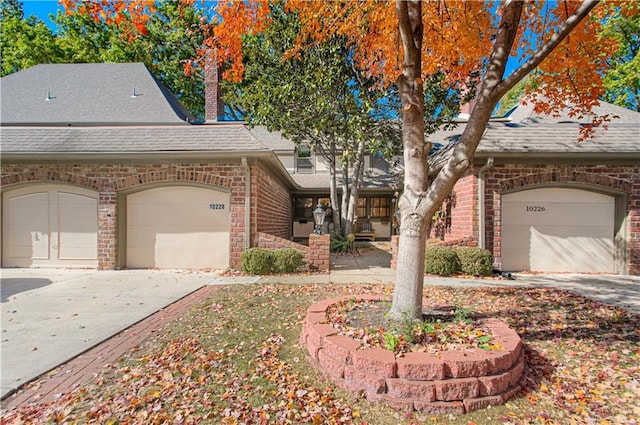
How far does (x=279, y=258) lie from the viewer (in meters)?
7.62

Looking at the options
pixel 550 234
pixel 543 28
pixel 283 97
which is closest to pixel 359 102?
pixel 283 97

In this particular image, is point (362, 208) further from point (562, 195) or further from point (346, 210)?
point (562, 195)

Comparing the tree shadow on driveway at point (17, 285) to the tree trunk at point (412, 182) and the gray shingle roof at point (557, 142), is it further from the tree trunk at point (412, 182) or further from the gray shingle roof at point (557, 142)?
the gray shingle roof at point (557, 142)

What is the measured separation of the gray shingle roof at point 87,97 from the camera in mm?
12766

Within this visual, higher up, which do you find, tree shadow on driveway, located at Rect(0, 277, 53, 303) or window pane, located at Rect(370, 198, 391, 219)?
window pane, located at Rect(370, 198, 391, 219)

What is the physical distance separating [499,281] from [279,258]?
5.30 m

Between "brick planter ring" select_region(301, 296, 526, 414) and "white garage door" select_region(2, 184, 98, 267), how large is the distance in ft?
28.3

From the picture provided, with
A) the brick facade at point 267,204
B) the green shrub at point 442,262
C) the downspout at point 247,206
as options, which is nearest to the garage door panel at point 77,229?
the downspout at point 247,206

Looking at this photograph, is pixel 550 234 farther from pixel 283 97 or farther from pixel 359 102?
pixel 283 97

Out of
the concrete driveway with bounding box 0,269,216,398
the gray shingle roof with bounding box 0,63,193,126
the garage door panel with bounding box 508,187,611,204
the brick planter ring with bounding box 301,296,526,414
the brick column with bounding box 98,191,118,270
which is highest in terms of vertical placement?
the gray shingle roof with bounding box 0,63,193,126

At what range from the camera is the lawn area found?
2.32 m

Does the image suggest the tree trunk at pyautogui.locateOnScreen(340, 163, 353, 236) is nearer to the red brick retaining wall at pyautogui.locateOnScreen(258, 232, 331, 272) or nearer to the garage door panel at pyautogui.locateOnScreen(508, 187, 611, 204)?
the red brick retaining wall at pyautogui.locateOnScreen(258, 232, 331, 272)

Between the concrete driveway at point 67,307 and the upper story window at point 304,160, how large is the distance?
11.3m

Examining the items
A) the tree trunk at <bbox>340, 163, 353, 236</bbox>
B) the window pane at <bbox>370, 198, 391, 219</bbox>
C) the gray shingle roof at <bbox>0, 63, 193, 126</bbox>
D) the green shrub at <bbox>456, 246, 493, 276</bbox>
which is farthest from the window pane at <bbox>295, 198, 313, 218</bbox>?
the green shrub at <bbox>456, 246, 493, 276</bbox>
